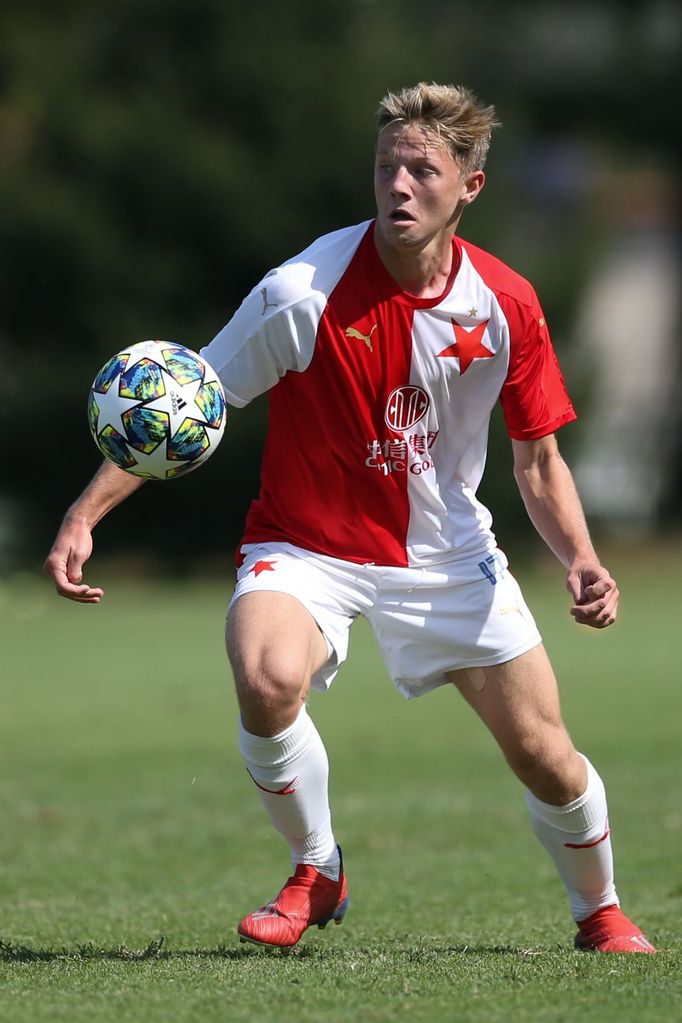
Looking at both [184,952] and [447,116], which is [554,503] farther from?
[184,952]

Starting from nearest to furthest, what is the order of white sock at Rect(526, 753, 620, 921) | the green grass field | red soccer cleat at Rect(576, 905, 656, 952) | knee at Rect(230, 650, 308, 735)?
1. the green grass field
2. knee at Rect(230, 650, 308, 735)
3. red soccer cleat at Rect(576, 905, 656, 952)
4. white sock at Rect(526, 753, 620, 921)

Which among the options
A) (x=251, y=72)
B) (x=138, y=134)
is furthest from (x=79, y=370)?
(x=251, y=72)

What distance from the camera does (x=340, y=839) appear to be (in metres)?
8.69

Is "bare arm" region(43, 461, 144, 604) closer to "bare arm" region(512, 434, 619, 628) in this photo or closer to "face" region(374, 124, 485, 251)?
"face" region(374, 124, 485, 251)

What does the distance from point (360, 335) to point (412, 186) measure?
0.53 meters

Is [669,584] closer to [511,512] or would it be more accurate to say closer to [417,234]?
[511,512]

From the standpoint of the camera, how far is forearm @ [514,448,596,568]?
5.89 m

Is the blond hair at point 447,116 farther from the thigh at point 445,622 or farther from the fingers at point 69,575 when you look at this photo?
the fingers at point 69,575

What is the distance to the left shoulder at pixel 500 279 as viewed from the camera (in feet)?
19.2

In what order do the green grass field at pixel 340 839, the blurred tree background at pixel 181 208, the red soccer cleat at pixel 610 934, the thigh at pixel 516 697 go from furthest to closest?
the blurred tree background at pixel 181 208
the red soccer cleat at pixel 610 934
the thigh at pixel 516 697
the green grass field at pixel 340 839

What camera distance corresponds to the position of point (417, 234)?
5.62 meters

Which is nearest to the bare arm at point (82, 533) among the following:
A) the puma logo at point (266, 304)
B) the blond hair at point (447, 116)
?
the puma logo at point (266, 304)

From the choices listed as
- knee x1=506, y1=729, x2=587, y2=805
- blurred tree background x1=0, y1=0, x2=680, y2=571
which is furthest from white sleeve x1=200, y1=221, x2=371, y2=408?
blurred tree background x1=0, y1=0, x2=680, y2=571

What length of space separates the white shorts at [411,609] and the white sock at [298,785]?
0.89 ft
